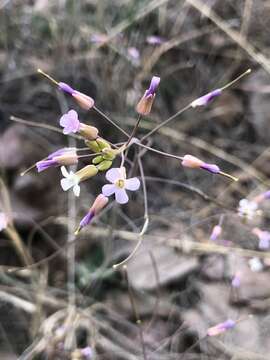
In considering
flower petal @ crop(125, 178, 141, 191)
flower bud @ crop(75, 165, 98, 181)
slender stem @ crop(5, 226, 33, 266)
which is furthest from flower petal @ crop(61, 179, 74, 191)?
slender stem @ crop(5, 226, 33, 266)

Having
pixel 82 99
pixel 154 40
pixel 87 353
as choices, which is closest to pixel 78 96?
pixel 82 99

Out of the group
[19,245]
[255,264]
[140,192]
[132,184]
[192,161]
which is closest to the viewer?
[132,184]

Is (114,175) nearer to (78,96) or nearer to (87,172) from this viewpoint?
(87,172)

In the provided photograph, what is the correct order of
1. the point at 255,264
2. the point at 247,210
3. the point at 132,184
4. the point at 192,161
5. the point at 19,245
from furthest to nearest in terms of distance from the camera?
the point at 19,245, the point at 255,264, the point at 247,210, the point at 192,161, the point at 132,184

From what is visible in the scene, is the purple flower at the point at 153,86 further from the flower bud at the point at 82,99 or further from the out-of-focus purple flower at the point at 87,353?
the out-of-focus purple flower at the point at 87,353

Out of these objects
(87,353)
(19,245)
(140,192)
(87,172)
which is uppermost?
(87,172)

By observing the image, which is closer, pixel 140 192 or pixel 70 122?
pixel 70 122

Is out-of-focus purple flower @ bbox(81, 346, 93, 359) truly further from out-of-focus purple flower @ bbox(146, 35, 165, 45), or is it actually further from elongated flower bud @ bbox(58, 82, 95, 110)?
out-of-focus purple flower @ bbox(146, 35, 165, 45)
